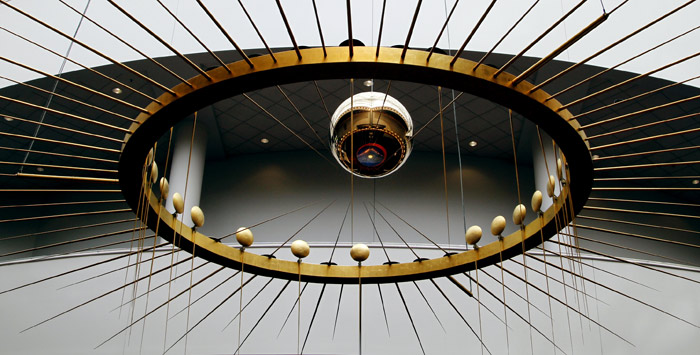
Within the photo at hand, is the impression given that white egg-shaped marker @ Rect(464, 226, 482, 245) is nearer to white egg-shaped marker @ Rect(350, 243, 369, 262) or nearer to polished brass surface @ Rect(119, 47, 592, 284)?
polished brass surface @ Rect(119, 47, 592, 284)

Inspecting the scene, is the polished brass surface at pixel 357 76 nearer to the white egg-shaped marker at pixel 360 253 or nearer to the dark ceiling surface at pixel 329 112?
the white egg-shaped marker at pixel 360 253

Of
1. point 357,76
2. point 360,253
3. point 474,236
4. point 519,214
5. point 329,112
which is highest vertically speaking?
point 329,112

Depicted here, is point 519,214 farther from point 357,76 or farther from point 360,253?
point 357,76

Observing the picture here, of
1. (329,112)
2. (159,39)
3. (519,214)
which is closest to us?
(159,39)

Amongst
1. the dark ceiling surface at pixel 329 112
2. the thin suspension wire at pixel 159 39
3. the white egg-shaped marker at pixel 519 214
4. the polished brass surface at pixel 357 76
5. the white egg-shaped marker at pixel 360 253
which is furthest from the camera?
the dark ceiling surface at pixel 329 112

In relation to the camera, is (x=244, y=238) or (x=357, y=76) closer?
(x=357, y=76)

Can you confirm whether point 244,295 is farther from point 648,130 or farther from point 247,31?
point 648,130

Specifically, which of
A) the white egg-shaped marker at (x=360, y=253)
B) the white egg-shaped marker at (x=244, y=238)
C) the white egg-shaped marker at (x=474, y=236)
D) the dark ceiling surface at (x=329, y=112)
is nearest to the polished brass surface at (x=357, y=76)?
the white egg-shaped marker at (x=474, y=236)

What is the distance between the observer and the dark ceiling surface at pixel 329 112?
7.46m

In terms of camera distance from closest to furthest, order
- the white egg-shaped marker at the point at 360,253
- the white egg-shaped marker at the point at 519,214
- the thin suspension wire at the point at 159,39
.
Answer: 1. the thin suspension wire at the point at 159,39
2. the white egg-shaped marker at the point at 519,214
3. the white egg-shaped marker at the point at 360,253

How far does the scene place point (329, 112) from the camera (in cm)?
851

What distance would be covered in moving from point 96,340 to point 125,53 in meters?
3.69

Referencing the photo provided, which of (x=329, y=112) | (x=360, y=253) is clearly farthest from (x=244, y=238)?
(x=329, y=112)

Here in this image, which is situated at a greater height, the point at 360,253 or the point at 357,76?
the point at 357,76
